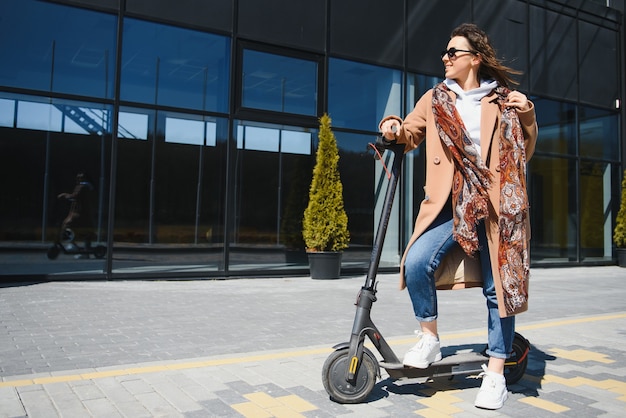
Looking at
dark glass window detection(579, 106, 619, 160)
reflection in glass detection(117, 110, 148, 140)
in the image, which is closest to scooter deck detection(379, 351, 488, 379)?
reflection in glass detection(117, 110, 148, 140)

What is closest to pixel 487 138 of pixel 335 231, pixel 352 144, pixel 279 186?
pixel 335 231

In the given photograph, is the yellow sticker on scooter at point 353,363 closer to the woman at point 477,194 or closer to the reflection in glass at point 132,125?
the woman at point 477,194

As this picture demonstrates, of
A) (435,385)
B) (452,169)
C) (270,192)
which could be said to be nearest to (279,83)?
(270,192)

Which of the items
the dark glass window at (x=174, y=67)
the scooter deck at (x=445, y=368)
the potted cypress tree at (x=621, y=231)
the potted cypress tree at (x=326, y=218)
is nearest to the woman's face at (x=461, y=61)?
the scooter deck at (x=445, y=368)

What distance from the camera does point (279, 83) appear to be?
33.6 ft

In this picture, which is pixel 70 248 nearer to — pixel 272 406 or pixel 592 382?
pixel 272 406

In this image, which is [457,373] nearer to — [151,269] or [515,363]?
[515,363]

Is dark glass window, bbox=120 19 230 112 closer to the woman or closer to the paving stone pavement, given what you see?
the paving stone pavement

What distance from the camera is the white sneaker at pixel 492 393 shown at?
279 cm

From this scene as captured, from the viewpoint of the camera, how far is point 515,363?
10.4 feet

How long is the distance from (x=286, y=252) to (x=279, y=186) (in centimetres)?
122

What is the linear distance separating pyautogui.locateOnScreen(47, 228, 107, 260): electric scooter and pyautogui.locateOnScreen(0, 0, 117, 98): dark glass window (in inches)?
87.0

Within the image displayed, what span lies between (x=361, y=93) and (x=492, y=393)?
905 cm

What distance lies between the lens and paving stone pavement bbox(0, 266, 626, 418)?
112 inches
